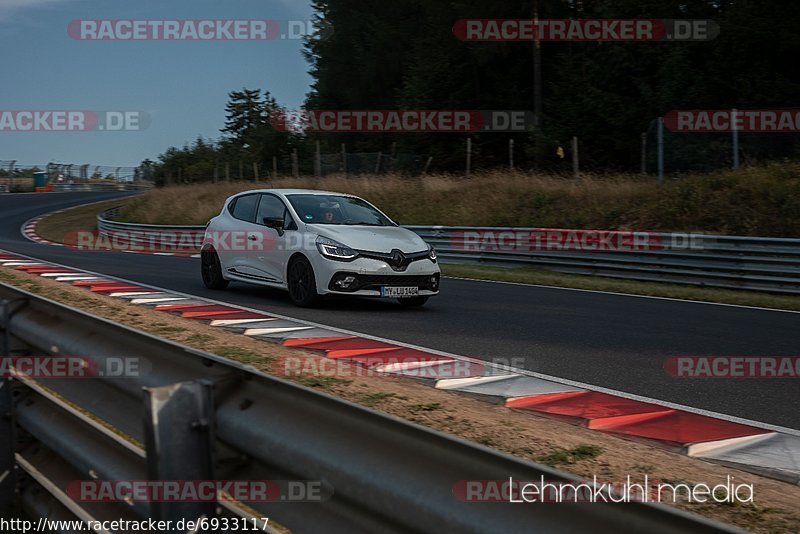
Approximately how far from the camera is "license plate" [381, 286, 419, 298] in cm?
1119

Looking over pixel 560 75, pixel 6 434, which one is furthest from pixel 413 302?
pixel 560 75

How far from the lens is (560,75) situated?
1523 inches

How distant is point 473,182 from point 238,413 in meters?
26.6

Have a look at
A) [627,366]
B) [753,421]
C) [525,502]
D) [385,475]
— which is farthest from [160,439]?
[627,366]

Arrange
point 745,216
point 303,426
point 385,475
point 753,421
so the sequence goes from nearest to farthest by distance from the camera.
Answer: point 385,475
point 303,426
point 753,421
point 745,216

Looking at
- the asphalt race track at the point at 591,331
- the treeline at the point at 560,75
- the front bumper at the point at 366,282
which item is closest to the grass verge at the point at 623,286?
the asphalt race track at the point at 591,331

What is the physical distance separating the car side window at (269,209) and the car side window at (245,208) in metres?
0.16

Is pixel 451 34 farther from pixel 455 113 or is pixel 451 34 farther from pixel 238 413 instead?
pixel 238 413

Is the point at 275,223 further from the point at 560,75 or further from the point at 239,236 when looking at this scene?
the point at 560,75

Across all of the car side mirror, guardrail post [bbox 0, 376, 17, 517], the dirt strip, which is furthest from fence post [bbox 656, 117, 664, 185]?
guardrail post [bbox 0, 376, 17, 517]

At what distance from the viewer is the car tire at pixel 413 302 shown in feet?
39.1

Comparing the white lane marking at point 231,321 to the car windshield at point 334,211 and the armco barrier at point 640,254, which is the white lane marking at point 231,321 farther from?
the armco barrier at point 640,254

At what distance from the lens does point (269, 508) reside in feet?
7.77

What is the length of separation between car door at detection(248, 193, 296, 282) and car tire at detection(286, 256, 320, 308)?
183 mm
